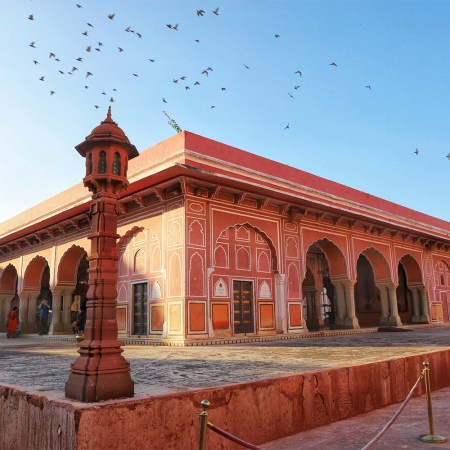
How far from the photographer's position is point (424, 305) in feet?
54.2

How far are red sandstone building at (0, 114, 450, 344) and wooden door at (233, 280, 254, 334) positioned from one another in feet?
0.08

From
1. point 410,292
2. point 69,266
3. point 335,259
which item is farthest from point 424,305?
point 69,266

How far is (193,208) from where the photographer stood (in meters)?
9.48

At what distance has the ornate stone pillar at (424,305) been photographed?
16359 mm

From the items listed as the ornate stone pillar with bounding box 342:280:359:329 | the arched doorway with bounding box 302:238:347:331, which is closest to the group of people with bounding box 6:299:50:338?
the arched doorway with bounding box 302:238:347:331

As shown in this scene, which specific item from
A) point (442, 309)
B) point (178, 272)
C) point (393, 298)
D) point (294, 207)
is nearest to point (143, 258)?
point (178, 272)

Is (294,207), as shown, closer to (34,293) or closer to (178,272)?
(178,272)

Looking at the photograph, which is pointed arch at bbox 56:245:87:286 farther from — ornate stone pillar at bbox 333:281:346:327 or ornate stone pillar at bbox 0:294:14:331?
ornate stone pillar at bbox 333:281:346:327

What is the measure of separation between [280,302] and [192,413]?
825 centimetres

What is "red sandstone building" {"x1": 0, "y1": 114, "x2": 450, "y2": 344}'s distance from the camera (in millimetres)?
9398

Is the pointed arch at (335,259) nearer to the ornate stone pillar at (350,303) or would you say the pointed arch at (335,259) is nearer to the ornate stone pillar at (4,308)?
the ornate stone pillar at (350,303)

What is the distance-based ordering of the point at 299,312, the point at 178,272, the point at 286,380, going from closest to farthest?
the point at 286,380 → the point at 178,272 → the point at 299,312

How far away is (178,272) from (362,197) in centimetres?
891

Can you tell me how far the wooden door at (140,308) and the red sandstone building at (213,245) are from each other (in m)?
0.02
